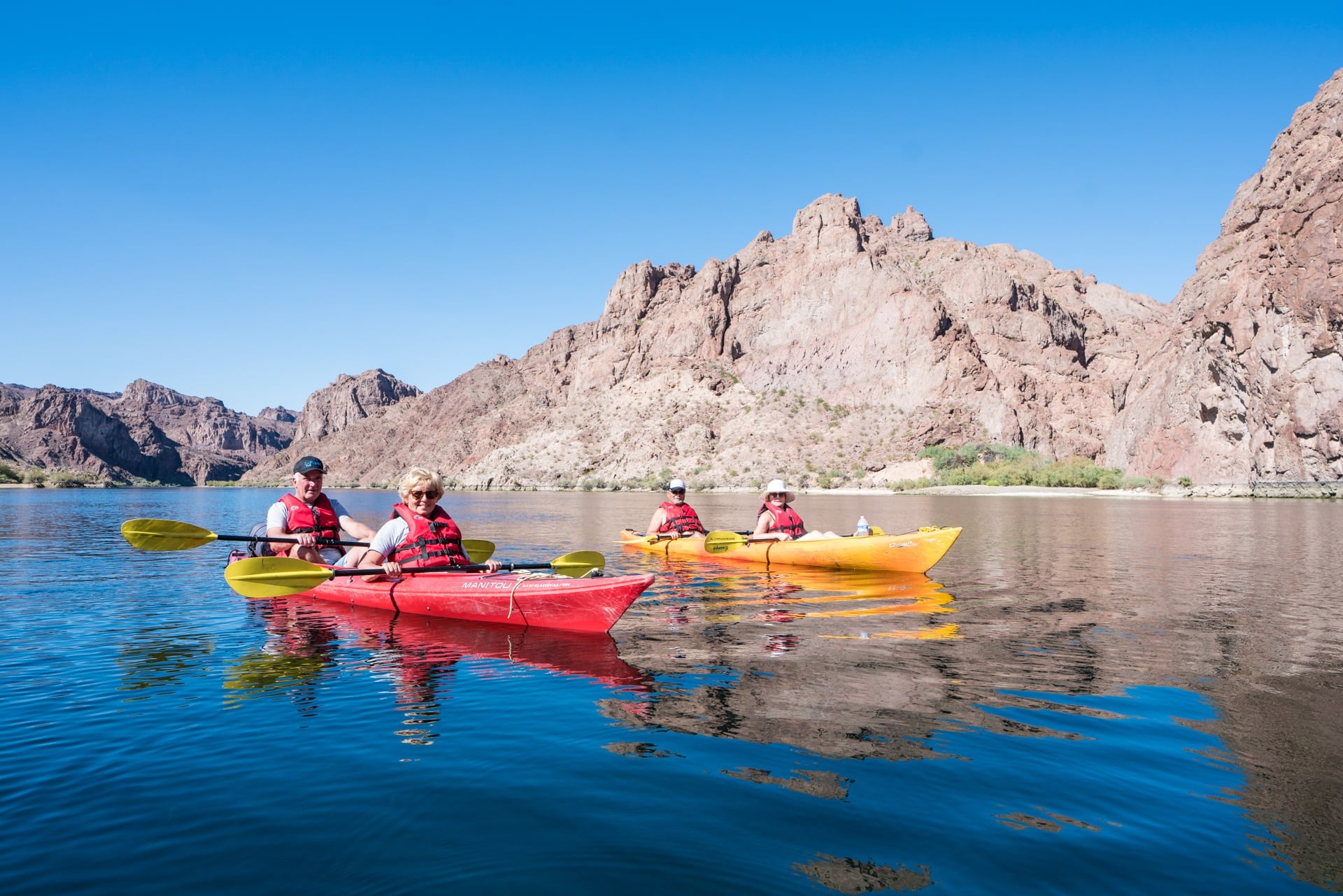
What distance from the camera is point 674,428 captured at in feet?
399

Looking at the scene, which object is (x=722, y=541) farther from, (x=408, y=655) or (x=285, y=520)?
(x=408, y=655)

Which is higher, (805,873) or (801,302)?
(801,302)

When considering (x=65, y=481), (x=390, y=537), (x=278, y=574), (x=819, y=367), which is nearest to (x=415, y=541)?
(x=390, y=537)

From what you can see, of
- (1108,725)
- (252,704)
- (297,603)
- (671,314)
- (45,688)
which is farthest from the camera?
(671,314)

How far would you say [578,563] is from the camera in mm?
11438

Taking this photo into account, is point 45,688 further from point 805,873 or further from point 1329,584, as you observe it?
point 1329,584

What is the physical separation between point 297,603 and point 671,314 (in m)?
141

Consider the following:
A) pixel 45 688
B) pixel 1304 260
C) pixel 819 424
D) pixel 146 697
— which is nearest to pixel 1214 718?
pixel 146 697

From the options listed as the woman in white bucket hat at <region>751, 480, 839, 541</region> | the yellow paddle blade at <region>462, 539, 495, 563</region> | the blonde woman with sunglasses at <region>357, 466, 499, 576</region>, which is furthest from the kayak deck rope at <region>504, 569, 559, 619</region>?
the woman in white bucket hat at <region>751, 480, 839, 541</region>

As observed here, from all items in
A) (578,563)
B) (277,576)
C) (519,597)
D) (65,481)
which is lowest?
(519,597)

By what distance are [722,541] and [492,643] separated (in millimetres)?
7905

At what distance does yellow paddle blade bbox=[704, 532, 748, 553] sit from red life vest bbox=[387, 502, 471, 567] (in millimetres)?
6909

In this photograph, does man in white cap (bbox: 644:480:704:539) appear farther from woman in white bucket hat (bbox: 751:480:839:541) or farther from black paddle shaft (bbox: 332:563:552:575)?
black paddle shaft (bbox: 332:563:552:575)

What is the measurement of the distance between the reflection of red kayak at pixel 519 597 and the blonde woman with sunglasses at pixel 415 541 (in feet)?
0.96
